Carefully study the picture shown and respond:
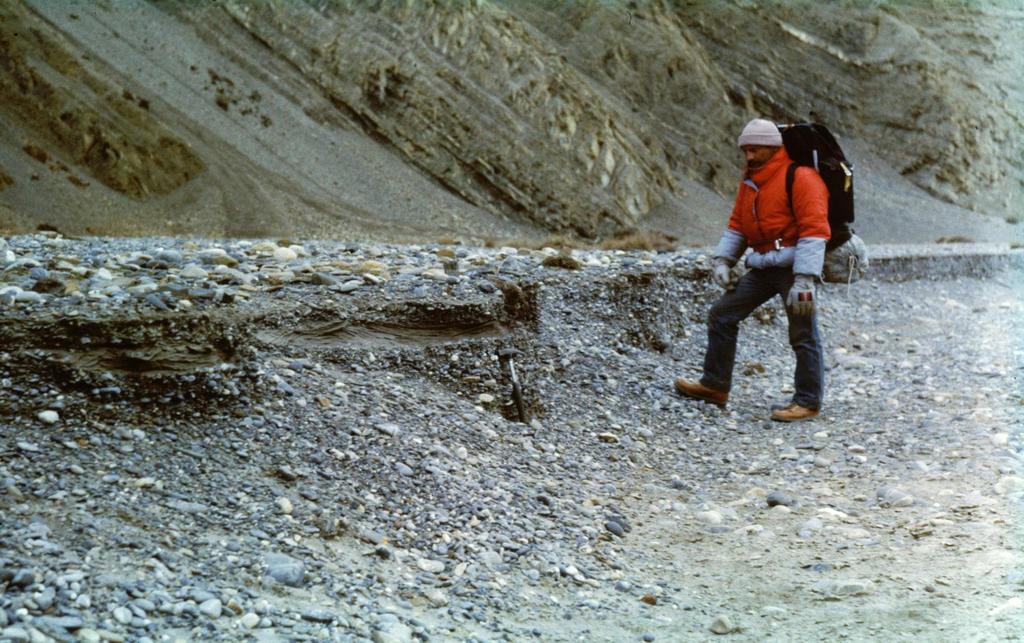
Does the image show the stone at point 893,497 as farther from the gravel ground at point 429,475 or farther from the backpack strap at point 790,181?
the backpack strap at point 790,181

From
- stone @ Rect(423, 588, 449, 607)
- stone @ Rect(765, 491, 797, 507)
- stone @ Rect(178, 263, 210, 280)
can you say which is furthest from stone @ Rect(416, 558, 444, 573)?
stone @ Rect(178, 263, 210, 280)

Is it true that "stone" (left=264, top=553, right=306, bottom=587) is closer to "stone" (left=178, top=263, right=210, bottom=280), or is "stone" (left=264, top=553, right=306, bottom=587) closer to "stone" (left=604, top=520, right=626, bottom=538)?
"stone" (left=604, top=520, right=626, bottom=538)

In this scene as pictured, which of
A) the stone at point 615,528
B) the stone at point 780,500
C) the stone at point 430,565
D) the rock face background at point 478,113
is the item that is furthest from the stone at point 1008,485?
the rock face background at point 478,113

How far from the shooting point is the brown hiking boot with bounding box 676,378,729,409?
7488 millimetres

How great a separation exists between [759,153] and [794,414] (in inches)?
76.2

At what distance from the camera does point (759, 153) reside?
678cm

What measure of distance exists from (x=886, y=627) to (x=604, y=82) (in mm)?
29990

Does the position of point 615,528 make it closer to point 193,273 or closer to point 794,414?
point 794,414

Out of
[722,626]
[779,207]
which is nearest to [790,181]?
[779,207]

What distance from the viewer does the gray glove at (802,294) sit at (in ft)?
21.8

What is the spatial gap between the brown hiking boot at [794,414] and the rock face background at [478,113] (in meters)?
16.4

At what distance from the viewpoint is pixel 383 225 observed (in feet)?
77.7

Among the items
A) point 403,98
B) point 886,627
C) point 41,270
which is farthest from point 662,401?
point 403,98

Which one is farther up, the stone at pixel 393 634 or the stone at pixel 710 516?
the stone at pixel 710 516
